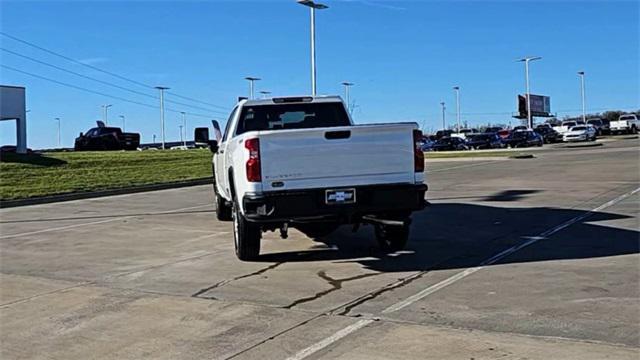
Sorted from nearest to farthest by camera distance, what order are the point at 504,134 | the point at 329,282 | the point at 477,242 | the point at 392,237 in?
the point at 329,282
the point at 392,237
the point at 477,242
the point at 504,134

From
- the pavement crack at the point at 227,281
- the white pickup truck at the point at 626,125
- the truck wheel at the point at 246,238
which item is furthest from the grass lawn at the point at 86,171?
the white pickup truck at the point at 626,125

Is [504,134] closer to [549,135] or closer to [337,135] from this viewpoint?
[549,135]

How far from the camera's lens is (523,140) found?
2304 inches

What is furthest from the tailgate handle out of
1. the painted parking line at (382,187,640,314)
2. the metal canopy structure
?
the metal canopy structure

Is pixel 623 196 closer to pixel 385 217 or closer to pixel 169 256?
pixel 385 217

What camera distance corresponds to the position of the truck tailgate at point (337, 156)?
312 inches

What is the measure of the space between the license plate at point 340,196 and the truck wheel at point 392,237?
116cm

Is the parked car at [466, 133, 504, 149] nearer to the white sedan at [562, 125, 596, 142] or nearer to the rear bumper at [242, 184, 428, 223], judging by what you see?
the white sedan at [562, 125, 596, 142]

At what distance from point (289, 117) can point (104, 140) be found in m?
34.8

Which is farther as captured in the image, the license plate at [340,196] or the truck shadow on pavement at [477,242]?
the truck shadow on pavement at [477,242]

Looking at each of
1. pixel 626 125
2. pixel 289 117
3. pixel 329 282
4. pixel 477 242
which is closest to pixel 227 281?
pixel 329 282

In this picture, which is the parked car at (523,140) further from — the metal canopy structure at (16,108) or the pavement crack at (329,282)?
the pavement crack at (329,282)

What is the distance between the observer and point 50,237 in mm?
12406

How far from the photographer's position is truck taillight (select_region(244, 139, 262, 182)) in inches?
310
